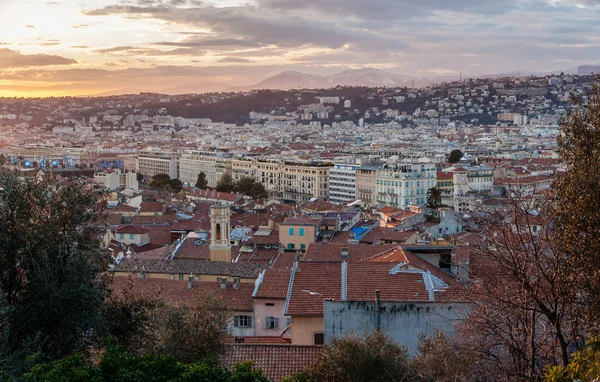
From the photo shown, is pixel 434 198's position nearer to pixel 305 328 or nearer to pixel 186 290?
pixel 186 290

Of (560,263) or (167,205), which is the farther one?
(167,205)

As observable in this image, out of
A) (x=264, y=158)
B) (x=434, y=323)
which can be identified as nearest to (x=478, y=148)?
(x=264, y=158)

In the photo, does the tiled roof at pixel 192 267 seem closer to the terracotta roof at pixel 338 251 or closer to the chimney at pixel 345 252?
the terracotta roof at pixel 338 251

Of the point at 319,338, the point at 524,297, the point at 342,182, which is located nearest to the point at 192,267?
the point at 319,338

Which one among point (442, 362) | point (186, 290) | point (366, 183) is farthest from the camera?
point (366, 183)

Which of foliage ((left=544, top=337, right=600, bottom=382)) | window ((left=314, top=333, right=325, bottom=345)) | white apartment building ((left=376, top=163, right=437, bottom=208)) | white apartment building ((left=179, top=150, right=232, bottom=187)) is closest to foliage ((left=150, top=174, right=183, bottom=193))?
white apartment building ((left=179, top=150, right=232, bottom=187))

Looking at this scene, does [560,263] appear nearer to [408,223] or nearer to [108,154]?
[408,223]
